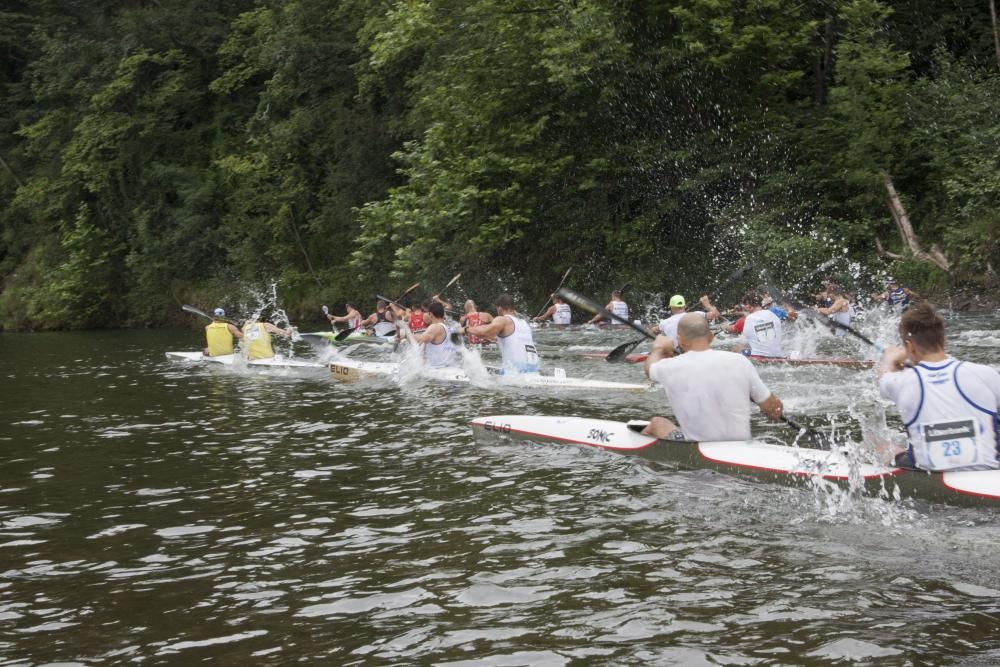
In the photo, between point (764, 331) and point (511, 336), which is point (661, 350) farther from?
point (764, 331)

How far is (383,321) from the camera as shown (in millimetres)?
24203

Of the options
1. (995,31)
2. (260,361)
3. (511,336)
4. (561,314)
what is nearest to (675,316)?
(511,336)

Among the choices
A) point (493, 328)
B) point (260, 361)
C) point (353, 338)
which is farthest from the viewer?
point (353, 338)

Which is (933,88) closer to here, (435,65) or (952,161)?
(952,161)

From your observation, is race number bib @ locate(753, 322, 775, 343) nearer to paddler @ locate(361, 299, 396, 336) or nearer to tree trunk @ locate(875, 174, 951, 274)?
paddler @ locate(361, 299, 396, 336)

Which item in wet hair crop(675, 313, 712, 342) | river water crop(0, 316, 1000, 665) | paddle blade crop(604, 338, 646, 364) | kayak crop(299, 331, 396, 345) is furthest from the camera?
kayak crop(299, 331, 396, 345)

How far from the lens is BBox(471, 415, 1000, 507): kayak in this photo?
21.1 feet

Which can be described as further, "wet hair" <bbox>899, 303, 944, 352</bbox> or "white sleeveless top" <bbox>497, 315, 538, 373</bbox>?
"white sleeveless top" <bbox>497, 315, 538, 373</bbox>

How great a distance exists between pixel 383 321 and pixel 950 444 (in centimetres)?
1866

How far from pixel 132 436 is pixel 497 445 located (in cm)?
459

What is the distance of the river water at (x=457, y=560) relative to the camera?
5016mm

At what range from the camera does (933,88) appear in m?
24.8

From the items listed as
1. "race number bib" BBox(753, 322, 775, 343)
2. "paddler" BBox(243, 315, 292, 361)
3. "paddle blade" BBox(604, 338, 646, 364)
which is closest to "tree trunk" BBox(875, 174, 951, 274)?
"race number bib" BBox(753, 322, 775, 343)

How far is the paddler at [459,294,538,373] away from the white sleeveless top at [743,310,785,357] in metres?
3.57
